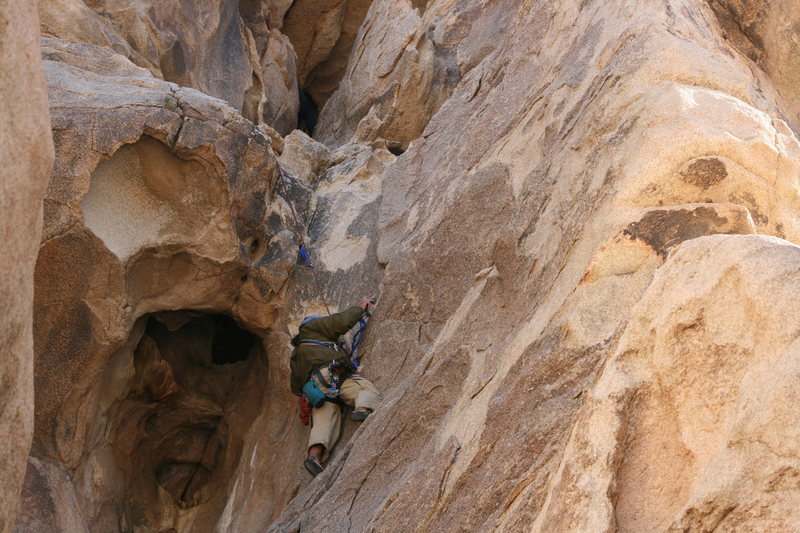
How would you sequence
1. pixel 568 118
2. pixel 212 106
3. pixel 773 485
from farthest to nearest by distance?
pixel 212 106
pixel 568 118
pixel 773 485

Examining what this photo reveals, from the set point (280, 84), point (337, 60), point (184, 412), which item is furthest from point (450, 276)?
point (337, 60)

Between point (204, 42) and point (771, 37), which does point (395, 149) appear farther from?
point (771, 37)

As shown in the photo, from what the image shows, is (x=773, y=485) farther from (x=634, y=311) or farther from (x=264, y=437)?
(x=264, y=437)

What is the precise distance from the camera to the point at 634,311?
4.34m

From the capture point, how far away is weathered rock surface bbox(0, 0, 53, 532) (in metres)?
4.19

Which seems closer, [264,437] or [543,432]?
[543,432]

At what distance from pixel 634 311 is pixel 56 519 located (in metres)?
5.99

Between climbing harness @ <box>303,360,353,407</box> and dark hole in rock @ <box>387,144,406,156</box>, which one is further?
dark hole in rock @ <box>387,144,406,156</box>

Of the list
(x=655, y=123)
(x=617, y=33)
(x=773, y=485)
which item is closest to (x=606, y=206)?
(x=655, y=123)

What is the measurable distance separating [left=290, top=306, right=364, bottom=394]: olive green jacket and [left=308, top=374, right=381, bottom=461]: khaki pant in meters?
0.33

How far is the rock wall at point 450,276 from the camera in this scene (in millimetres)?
3969

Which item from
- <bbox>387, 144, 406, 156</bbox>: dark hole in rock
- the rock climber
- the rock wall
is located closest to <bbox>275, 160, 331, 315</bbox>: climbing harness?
the rock wall

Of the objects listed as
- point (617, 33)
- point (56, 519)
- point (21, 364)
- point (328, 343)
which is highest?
point (617, 33)

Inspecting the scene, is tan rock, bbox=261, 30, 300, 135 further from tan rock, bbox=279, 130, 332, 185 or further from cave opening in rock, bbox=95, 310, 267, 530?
cave opening in rock, bbox=95, 310, 267, 530
